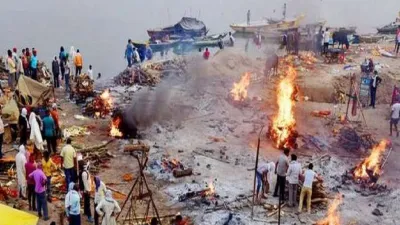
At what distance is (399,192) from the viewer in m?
15.8

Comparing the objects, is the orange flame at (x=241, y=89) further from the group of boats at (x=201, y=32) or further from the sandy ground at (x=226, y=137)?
the group of boats at (x=201, y=32)

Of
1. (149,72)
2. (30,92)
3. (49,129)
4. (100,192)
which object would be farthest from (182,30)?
(100,192)

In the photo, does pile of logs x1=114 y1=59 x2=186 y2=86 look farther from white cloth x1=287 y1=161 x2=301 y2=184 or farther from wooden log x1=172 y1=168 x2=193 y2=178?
white cloth x1=287 y1=161 x2=301 y2=184

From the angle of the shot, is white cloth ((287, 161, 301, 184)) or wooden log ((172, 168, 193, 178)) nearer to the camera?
white cloth ((287, 161, 301, 184))

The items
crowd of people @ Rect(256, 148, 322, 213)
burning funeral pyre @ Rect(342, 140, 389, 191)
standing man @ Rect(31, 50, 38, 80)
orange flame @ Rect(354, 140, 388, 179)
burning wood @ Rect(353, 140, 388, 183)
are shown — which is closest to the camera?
crowd of people @ Rect(256, 148, 322, 213)

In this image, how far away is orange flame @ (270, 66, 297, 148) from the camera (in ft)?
65.1

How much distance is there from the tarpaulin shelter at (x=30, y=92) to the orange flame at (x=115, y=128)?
111 inches

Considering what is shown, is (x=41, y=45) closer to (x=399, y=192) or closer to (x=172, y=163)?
(x=172, y=163)

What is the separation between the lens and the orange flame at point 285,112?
19.8 meters

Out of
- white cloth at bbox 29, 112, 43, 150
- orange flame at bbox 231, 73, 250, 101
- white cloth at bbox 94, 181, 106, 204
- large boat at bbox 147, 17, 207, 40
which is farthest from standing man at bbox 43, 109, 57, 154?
large boat at bbox 147, 17, 207, 40

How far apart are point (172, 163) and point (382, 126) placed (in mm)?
10489

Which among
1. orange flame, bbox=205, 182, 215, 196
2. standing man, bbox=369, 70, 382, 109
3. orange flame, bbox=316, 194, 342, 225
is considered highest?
standing man, bbox=369, 70, 382, 109

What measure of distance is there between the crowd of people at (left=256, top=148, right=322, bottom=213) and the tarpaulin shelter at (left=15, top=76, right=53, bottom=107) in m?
9.74

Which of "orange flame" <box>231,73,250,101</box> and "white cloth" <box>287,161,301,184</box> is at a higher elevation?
"orange flame" <box>231,73,250,101</box>
